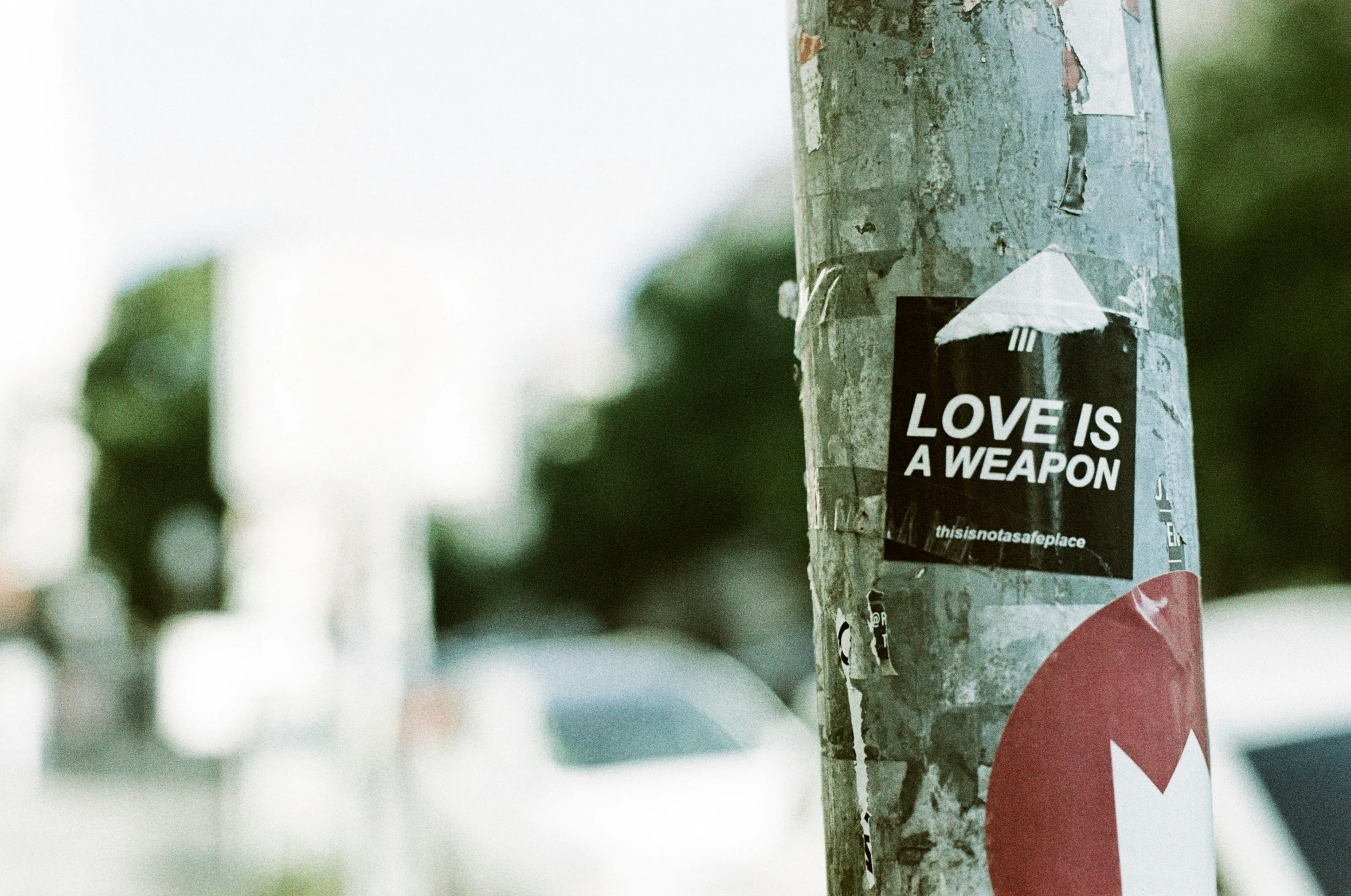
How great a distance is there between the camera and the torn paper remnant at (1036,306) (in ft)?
4.25

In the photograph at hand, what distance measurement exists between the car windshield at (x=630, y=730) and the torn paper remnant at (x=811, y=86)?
715 centimetres

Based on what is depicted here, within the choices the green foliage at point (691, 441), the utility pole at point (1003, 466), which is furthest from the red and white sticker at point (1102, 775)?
the green foliage at point (691, 441)

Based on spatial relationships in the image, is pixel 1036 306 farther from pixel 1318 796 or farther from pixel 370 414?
pixel 370 414

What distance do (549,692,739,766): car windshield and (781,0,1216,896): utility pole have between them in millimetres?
7150

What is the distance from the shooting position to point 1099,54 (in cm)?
137

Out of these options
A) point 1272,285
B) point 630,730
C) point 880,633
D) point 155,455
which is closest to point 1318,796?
point 880,633

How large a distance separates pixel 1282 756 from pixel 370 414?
4.82m

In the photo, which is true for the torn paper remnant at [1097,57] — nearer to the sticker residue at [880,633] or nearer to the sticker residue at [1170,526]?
the sticker residue at [1170,526]

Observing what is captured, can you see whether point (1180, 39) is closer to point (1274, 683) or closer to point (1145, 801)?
point (1274, 683)

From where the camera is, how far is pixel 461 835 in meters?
8.48

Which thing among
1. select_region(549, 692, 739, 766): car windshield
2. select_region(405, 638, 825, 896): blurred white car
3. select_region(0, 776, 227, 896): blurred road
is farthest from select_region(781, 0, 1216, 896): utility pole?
select_region(0, 776, 227, 896): blurred road

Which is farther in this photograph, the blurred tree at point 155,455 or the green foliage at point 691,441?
the blurred tree at point 155,455

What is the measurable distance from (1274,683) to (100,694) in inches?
1293

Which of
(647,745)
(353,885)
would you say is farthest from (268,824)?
(647,745)
